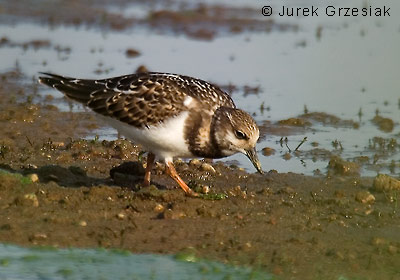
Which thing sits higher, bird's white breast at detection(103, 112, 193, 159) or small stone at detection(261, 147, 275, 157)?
bird's white breast at detection(103, 112, 193, 159)

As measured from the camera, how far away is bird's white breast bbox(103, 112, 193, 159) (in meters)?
8.12

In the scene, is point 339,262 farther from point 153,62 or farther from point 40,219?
point 153,62

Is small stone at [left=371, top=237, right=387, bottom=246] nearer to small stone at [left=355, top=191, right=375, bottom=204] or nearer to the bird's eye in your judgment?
small stone at [left=355, top=191, right=375, bottom=204]

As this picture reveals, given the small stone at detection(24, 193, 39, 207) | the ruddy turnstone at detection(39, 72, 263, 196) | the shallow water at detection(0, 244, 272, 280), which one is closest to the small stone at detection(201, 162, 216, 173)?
the ruddy turnstone at detection(39, 72, 263, 196)

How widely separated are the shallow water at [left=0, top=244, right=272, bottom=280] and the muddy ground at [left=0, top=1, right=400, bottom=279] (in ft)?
0.48

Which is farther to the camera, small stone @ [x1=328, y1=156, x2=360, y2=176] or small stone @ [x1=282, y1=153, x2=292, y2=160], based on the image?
small stone @ [x1=282, y1=153, x2=292, y2=160]

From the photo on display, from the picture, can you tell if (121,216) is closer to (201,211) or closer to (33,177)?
(201,211)

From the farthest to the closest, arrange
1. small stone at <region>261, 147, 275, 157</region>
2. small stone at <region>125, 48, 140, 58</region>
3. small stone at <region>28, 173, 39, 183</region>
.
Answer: small stone at <region>125, 48, 140, 58</region> < small stone at <region>261, 147, 275, 157</region> < small stone at <region>28, 173, 39, 183</region>

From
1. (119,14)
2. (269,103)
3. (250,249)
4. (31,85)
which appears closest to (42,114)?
(31,85)

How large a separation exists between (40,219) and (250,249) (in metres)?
1.71

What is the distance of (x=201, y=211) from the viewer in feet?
26.1

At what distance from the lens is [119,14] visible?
1753 cm

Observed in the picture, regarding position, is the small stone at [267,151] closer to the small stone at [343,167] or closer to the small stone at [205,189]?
the small stone at [343,167]

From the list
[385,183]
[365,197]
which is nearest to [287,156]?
[385,183]
